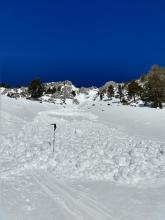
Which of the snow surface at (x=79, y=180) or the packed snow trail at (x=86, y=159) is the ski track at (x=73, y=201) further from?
the packed snow trail at (x=86, y=159)

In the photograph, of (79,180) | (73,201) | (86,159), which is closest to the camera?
(73,201)

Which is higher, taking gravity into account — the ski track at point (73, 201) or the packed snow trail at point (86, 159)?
the packed snow trail at point (86, 159)

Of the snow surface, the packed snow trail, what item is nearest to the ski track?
the snow surface

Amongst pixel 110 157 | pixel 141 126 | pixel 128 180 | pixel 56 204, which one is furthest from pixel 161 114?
pixel 56 204

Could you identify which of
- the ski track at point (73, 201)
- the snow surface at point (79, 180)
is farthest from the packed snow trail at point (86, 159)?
the ski track at point (73, 201)

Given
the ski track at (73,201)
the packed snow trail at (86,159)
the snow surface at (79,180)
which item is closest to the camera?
the ski track at (73,201)

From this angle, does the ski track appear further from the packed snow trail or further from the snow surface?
the packed snow trail

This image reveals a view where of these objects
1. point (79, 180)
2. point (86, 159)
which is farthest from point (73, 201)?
point (86, 159)

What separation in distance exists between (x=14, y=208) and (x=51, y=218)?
55.3 inches

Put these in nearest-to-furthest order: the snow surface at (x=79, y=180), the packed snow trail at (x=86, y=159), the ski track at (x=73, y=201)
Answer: the ski track at (x=73, y=201)
the snow surface at (x=79, y=180)
the packed snow trail at (x=86, y=159)

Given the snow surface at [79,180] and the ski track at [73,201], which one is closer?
the ski track at [73,201]

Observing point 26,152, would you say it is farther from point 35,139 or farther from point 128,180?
point 128,180

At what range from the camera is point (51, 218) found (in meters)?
9.62

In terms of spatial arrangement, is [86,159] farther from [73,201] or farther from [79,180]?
[73,201]
